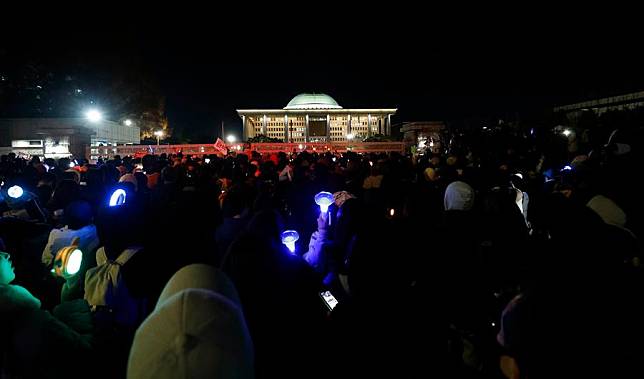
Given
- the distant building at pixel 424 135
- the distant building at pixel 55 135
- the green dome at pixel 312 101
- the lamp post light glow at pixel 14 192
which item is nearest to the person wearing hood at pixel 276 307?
the lamp post light glow at pixel 14 192

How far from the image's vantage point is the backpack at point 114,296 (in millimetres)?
2781

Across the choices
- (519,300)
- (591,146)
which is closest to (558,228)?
(519,300)

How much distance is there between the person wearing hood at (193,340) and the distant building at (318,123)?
5330cm

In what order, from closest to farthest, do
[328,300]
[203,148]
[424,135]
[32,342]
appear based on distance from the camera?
[32,342]
[328,300]
[203,148]
[424,135]

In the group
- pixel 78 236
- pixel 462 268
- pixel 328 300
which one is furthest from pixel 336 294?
pixel 78 236

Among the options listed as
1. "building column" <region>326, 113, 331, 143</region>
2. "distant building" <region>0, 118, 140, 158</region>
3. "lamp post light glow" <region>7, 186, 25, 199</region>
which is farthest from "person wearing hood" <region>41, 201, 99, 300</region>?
"building column" <region>326, 113, 331, 143</region>

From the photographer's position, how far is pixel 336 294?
3586mm

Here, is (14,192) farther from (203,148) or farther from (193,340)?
(203,148)

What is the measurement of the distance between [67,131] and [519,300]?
110 feet

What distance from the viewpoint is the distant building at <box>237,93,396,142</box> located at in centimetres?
5422

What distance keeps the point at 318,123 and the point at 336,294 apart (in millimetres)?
53220

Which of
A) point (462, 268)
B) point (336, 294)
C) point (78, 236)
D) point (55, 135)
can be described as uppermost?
point (55, 135)

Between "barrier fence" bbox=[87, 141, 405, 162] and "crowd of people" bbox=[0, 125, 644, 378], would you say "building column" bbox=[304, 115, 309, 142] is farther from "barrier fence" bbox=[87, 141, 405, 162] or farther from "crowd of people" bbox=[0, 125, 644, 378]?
"crowd of people" bbox=[0, 125, 644, 378]

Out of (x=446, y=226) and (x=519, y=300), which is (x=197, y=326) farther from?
(x=446, y=226)
